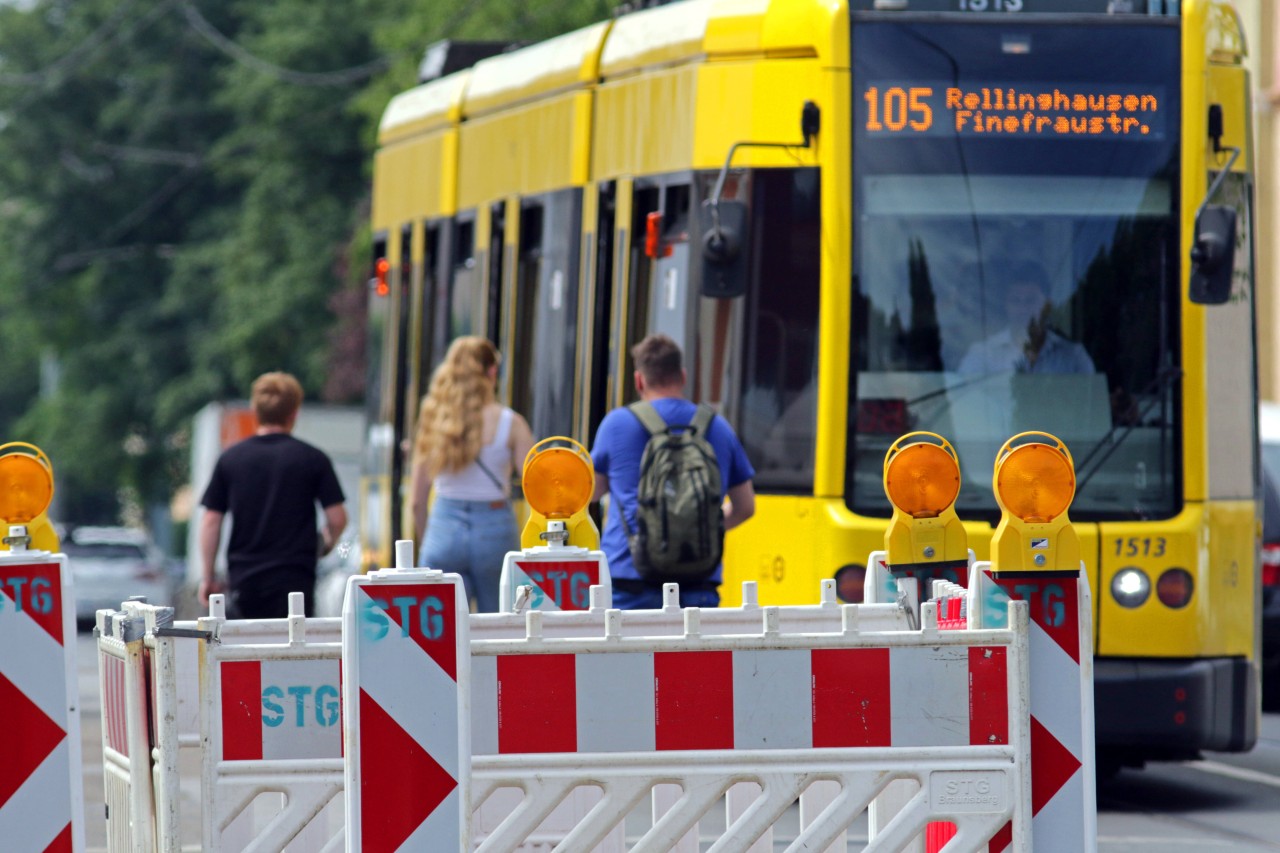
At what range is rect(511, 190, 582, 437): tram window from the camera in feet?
39.1

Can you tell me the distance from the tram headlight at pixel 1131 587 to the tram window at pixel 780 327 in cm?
127

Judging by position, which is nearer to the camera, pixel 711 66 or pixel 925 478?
pixel 925 478

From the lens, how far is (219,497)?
9.88 meters

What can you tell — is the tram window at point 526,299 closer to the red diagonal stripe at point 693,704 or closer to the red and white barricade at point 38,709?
the red and white barricade at point 38,709

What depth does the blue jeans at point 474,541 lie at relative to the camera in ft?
32.1

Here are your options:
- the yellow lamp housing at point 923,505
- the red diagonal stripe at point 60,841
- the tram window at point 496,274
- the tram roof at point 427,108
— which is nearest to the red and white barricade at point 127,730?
the red diagonal stripe at point 60,841

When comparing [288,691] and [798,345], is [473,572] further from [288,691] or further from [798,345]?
[288,691]

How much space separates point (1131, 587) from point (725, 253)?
6.46 ft

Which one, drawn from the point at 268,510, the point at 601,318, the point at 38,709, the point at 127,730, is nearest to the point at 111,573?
the point at 601,318

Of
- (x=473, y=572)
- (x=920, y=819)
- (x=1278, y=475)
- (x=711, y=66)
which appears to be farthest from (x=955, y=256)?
(x=1278, y=475)

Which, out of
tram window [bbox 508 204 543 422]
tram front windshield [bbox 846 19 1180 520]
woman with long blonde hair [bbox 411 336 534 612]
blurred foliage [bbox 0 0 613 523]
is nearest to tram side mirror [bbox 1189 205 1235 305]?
tram front windshield [bbox 846 19 1180 520]

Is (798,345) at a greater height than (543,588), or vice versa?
(798,345)

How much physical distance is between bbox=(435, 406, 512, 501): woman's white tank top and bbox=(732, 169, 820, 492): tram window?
925 millimetres

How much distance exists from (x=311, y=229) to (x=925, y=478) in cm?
3288
